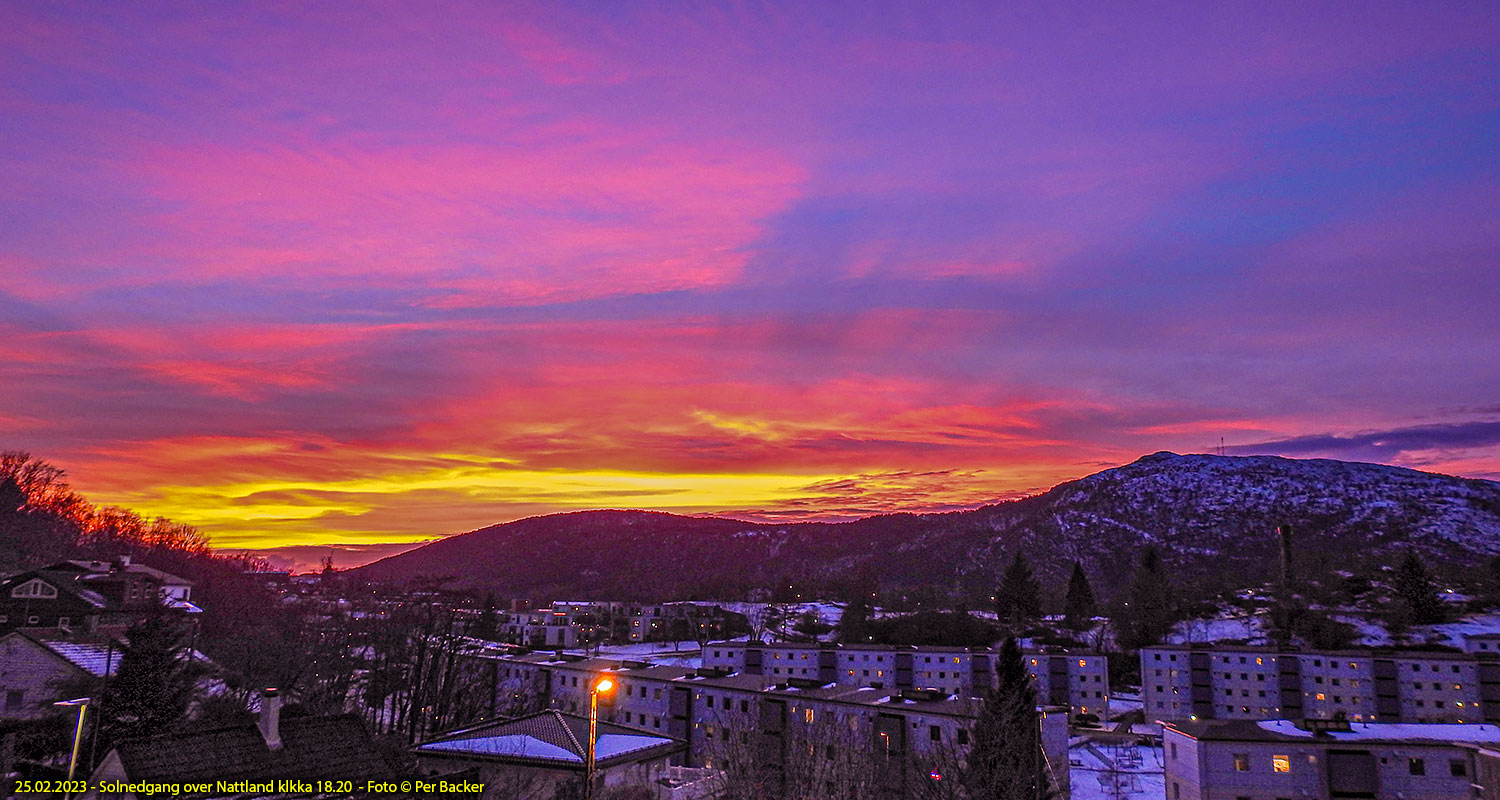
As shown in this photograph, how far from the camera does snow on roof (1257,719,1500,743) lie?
55.1m

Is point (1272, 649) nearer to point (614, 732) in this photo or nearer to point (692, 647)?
point (692, 647)

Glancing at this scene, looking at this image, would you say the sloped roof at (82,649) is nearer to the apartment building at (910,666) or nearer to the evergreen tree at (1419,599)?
the apartment building at (910,666)

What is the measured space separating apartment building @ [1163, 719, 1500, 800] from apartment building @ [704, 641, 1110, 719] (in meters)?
46.0

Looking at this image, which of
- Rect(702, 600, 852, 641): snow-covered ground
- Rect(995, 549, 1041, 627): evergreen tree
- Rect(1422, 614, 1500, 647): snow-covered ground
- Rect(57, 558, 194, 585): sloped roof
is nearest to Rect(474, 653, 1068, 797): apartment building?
Rect(57, 558, 194, 585): sloped roof

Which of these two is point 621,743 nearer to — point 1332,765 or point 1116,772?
point 1332,765

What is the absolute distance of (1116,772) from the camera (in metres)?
68.8

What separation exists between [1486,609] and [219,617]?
178 metres

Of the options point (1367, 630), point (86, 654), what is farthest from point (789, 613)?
point (86, 654)

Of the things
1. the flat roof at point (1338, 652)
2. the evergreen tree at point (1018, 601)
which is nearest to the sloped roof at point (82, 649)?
the flat roof at point (1338, 652)

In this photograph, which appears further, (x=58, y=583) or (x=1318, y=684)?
(x=1318, y=684)

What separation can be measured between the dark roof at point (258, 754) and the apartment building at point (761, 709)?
1044 inches

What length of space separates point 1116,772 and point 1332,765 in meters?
18.1

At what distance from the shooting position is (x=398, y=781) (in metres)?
26.2

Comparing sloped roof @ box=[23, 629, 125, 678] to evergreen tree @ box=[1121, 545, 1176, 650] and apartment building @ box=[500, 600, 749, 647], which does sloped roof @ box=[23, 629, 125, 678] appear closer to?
apartment building @ box=[500, 600, 749, 647]
